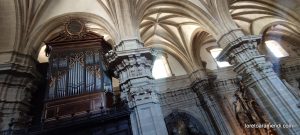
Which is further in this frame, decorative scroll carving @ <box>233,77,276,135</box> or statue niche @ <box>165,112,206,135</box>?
statue niche @ <box>165,112,206,135</box>

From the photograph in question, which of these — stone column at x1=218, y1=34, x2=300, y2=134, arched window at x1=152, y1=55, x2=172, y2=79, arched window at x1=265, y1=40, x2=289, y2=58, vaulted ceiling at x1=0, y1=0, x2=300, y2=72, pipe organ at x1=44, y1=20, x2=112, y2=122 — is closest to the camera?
pipe organ at x1=44, y1=20, x2=112, y2=122

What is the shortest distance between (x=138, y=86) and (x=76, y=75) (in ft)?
8.93

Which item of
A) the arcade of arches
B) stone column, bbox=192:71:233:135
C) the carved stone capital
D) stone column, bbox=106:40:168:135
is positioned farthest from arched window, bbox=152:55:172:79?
the carved stone capital

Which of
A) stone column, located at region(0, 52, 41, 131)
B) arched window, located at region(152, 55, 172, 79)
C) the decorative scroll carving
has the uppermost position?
arched window, located at region(152, 55, 172, 79)

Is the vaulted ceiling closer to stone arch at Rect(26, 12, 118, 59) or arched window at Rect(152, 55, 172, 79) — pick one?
stone arch at Rect(26, 12, 118, 59)

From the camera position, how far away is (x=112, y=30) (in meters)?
8.70

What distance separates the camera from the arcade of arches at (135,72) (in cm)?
661

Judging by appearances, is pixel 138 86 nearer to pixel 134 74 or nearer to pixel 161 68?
pixel 134 74

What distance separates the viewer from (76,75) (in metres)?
7.81

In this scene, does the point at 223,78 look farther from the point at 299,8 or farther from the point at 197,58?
the point at 299,8

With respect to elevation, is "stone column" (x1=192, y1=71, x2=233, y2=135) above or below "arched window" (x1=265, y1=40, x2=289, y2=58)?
below

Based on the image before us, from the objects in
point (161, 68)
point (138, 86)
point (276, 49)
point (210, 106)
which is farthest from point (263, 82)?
point (276, 49)

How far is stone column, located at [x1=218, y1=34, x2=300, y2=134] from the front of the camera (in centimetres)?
738

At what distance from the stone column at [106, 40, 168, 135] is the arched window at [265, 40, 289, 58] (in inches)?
501
